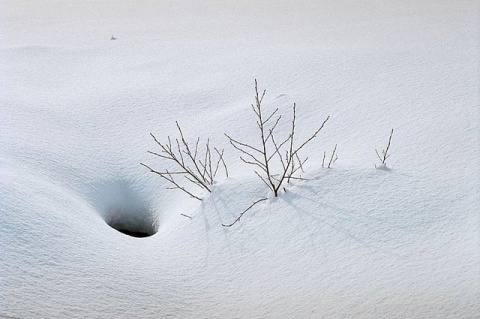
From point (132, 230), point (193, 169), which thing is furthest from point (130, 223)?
point (193, 169)

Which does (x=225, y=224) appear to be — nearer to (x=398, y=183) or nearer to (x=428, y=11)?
(x=398, y=183)

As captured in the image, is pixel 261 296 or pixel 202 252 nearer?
pixel 261 296

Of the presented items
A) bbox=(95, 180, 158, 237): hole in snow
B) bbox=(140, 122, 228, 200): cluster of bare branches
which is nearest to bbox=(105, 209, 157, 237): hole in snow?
bbox=(95, 180, 158, 237): hole in snow

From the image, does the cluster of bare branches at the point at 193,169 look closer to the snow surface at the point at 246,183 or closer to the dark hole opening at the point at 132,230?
the snow surface at the point at 246,183

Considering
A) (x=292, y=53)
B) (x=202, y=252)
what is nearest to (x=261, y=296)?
(x=202, y=252)

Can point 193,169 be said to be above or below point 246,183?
above

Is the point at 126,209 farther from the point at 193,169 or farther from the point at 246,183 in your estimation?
the point at 246,183

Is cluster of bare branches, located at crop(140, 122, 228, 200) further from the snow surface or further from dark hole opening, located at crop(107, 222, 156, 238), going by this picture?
dark hole opening, located at crop(107, 222, 156, 238)

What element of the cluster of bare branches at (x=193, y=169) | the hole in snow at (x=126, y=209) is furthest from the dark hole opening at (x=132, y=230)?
the cluster of bare branches at (x=193, y=169)
